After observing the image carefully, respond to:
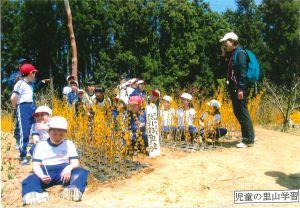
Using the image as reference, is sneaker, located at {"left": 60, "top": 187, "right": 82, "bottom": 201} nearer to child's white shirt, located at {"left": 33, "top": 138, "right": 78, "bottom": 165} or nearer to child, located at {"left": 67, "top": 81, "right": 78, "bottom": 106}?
child's white shirt, located at {"left": 33, "top": 138, "right": 78, "bottom": 165}

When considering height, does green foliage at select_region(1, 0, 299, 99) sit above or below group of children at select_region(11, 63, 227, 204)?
above

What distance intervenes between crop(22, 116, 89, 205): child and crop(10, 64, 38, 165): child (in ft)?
4.33

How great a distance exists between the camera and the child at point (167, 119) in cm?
779

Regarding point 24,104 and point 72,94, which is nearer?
point 24,104

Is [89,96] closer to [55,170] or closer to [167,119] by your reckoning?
[167,119]

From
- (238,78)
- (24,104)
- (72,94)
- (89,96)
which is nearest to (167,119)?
(89,96)

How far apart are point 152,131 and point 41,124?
1.72 m

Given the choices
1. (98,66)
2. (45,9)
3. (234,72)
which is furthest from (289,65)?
(234,72)

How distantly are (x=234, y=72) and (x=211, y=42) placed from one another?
25.2 meters

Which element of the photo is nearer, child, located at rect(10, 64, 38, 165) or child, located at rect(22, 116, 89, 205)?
child, located at rect(22, 116, 89, 205)

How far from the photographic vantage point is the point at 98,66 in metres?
28.8

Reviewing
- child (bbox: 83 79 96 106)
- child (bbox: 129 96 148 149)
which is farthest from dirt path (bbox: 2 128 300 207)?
child (bbox: 83 79 96 106)

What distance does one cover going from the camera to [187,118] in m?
7.66

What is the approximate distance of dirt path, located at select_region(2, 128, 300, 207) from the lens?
4598 millimetres
